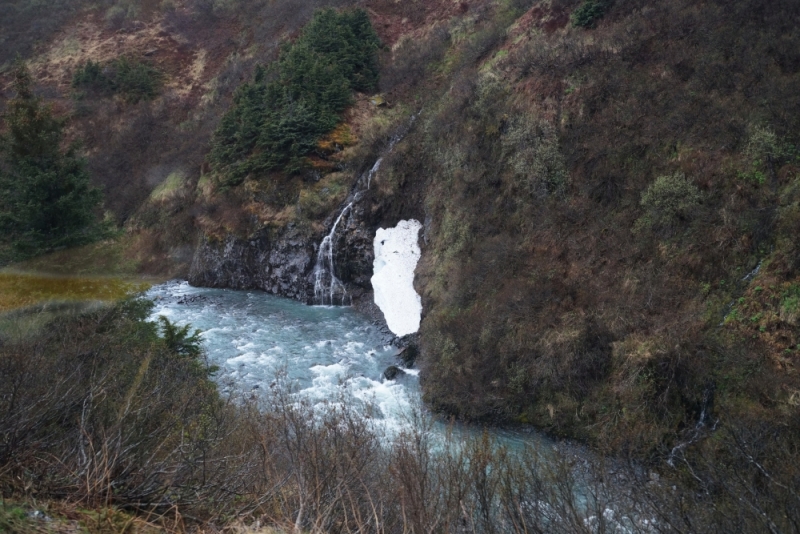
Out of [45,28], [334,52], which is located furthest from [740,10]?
[45,28]

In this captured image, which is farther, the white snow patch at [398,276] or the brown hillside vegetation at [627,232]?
the white snow patch at [398,276]

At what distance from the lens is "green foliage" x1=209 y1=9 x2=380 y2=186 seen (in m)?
24.9

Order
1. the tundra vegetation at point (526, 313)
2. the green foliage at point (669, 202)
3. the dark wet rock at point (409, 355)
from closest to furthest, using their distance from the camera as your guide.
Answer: the tundra vegetation at point (526, 313) < the green foliage at point (669, 202) < the dark wet rock at point (409, 355)

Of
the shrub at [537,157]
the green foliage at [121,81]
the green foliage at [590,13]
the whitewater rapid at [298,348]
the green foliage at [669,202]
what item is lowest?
the whitewater rapid at [298,348]

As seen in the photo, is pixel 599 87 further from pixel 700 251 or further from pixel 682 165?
pixel 700 251

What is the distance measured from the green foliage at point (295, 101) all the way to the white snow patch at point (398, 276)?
584 centimetres

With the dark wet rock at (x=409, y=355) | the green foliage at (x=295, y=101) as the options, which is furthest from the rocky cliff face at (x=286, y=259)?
the dark wet rock at (x=409, y=355)

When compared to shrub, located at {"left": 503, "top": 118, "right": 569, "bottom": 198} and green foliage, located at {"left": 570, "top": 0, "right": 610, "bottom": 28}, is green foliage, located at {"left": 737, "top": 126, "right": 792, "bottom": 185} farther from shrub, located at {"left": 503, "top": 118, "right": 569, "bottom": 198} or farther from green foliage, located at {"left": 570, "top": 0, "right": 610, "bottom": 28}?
green foliage, located at {"left": 570, "top": 0, "right": 610, "bottom": 28}

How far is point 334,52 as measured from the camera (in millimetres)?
28562

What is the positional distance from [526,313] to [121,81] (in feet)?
123

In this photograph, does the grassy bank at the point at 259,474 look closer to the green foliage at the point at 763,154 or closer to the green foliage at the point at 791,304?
the green foliage at the point at 791,304

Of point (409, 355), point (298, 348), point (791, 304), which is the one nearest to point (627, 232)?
point (791, 304)

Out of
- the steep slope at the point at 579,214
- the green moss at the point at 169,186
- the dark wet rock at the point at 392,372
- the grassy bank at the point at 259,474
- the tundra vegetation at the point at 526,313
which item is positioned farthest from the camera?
the green moss at the point at 169,186

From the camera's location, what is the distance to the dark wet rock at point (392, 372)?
15438mm
